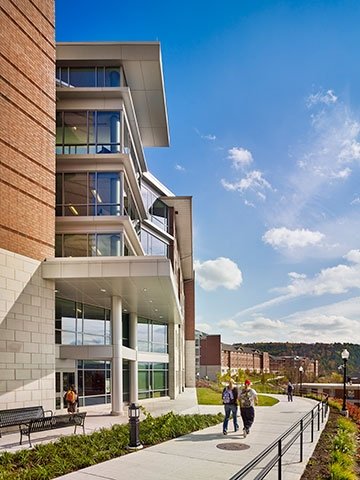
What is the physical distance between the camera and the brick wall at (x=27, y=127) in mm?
16547

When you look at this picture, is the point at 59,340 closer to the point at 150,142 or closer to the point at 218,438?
the point at 218,438

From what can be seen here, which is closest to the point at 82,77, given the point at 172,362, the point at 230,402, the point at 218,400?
the point at 230,402

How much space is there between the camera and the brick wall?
54.3 feet

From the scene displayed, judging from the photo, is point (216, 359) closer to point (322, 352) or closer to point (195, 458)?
point (322, 352)

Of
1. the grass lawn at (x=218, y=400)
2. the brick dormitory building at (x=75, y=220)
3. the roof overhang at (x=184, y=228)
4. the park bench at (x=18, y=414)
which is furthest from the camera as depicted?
the roof overhang at (x=184, y=228)

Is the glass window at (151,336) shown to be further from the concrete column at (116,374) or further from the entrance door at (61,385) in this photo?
the concrete column at (116,374)

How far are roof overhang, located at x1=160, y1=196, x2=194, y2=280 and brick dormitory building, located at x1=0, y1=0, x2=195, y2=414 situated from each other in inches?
290

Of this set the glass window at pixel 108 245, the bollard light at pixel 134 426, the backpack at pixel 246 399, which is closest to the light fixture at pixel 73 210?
the glass window at pixel 108 245

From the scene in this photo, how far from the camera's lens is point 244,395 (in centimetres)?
1367

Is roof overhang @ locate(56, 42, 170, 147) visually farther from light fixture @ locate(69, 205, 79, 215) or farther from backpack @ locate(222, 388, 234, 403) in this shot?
backpack @ locate(222, 388, 234, 403)

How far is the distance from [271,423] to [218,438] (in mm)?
5337

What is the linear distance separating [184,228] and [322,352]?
436 feet

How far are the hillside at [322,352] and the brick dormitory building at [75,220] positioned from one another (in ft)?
414

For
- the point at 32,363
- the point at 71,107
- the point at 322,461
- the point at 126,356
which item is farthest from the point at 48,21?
the point at 322,461
